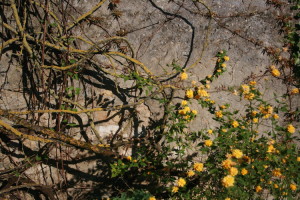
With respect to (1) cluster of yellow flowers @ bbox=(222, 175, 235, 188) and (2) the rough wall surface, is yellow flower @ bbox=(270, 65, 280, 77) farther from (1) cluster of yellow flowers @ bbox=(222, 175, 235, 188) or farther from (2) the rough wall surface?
(1) cluster of yellow flowers @ bbox=(222, 175, 235, 188)

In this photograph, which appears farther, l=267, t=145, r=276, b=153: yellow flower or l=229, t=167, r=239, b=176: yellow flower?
l=267, t=145, r=276, b=153: yellow flower

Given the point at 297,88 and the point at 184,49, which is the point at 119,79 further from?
the point at 297,88

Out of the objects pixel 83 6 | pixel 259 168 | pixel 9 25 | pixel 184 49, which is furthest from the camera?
pixel 184 49

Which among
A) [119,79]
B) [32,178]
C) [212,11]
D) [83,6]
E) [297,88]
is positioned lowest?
[32,178]

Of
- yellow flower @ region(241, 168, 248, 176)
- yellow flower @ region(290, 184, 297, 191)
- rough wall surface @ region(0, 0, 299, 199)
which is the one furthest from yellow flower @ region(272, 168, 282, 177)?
rough wall surface @ region(0, 0, 299, 199)

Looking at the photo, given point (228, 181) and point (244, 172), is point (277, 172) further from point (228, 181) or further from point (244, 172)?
point (228, 181)

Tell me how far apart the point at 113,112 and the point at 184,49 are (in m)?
1.02


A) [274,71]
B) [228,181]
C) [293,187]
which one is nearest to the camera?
[228,181]

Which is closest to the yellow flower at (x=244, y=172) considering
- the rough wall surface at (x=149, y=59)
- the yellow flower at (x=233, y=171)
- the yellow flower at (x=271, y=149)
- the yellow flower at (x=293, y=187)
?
the yellow flower at (x=233, y=171)

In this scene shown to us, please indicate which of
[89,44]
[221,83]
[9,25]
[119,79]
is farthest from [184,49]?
[9,25]

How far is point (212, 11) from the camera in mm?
3018

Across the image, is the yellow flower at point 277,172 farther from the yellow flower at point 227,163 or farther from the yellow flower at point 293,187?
the yellow flower at point 227,163

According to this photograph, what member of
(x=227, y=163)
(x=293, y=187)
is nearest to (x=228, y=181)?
(x=227, y=163)

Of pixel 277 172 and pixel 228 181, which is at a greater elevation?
pixel 277 172
